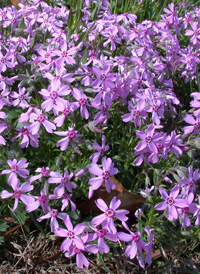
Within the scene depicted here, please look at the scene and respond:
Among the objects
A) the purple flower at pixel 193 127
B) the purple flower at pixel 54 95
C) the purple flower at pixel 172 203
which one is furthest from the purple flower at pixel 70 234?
the purple flower at pixel 193 127

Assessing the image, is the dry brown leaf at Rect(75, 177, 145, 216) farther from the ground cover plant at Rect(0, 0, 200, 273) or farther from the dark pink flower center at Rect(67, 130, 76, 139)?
the dark pink flower center at Rect(67, 130, 76, 139)

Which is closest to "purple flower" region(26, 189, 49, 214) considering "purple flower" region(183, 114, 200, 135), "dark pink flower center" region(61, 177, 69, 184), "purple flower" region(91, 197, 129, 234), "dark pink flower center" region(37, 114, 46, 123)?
"dark pink flower center" region(61, 177, 69, 184)

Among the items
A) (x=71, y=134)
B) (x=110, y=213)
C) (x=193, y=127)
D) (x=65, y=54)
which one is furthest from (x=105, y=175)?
(x=65, y=54)

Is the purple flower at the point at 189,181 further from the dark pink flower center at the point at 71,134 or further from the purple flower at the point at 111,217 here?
the dark pink flower center at the point at 71,134

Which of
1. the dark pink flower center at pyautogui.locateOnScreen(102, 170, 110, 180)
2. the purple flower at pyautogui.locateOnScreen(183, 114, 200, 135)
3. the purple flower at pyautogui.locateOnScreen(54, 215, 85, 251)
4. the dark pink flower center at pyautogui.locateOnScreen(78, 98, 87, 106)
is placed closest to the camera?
the purple flower at pyautogui.locateOnScreen(54, 215, 85, 251)

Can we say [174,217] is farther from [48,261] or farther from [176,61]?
[176,61]

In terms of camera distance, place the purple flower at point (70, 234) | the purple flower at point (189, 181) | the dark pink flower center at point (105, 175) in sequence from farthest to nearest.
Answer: the purple flower at point (189, 181), the dark pink flower center at point (105, 175), the purple flower at point (70, 234)

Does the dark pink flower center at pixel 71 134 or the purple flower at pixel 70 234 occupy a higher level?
the dark pink flower center at pixel 71 134

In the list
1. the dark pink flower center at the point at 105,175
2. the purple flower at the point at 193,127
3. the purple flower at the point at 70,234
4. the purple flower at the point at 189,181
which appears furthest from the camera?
the purple flower at the point at 193,127
